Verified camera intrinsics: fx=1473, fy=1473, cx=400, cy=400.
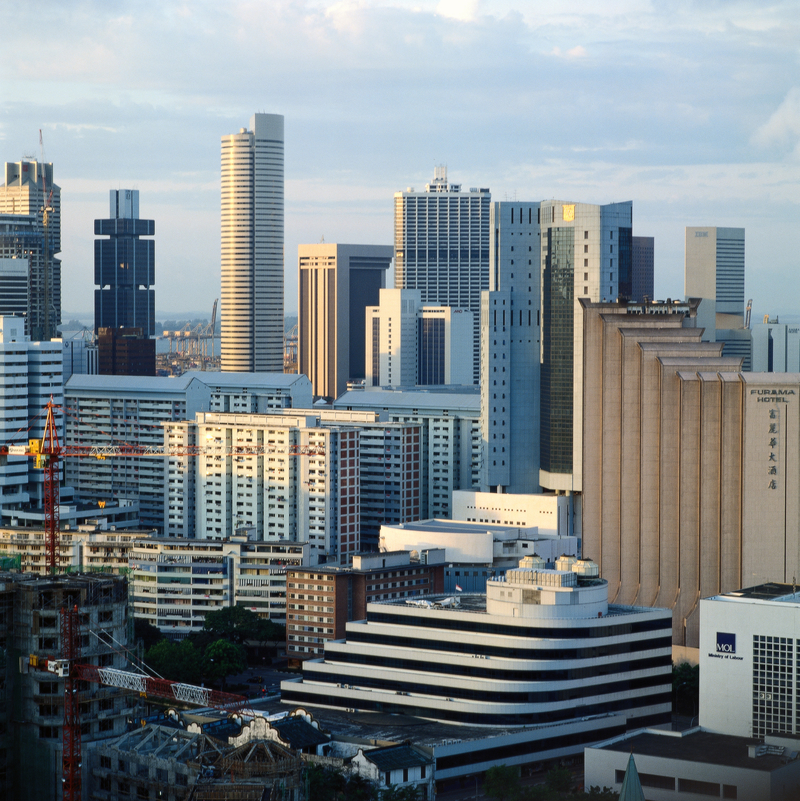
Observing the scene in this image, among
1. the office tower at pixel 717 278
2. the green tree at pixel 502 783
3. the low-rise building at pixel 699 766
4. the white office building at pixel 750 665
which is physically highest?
the office tower at pixel 717 278

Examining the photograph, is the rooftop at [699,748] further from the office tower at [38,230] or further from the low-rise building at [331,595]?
the office tower at [38,230]

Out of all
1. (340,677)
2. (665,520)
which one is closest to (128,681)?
(340,677)

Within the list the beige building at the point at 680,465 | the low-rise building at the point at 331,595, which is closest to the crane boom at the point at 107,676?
the low-rise building at the point at 331,595

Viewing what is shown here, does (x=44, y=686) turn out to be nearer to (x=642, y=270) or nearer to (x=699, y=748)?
(x=699, y=748)

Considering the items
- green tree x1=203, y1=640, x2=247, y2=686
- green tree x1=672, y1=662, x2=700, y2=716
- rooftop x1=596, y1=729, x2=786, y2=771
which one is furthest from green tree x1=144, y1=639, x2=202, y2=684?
rooftop x1=596, y1=729, x2=786, y2=771

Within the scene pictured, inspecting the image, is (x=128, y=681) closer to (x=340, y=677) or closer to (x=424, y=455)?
(x=340, y=677)

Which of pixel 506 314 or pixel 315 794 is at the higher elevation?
pixel 506 314
